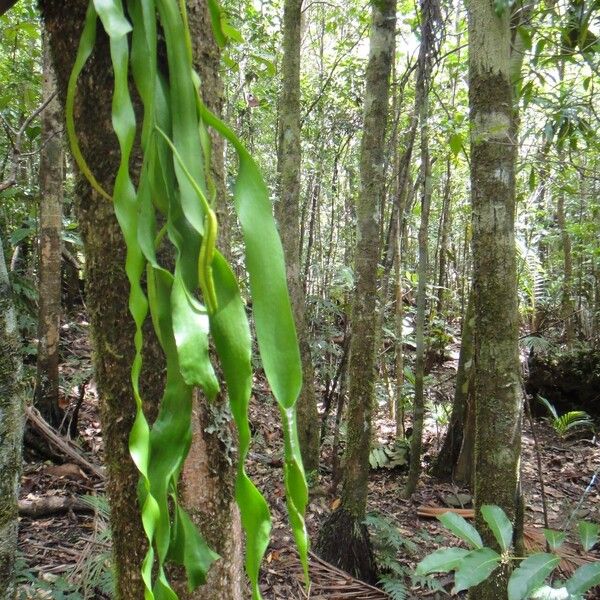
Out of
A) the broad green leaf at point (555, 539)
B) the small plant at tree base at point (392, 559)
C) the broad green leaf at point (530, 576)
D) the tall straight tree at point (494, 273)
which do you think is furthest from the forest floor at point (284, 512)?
the broad green leaf at point (530, 576)

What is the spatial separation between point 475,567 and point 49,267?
411cm

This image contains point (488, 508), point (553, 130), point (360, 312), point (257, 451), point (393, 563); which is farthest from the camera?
point (257, 451)

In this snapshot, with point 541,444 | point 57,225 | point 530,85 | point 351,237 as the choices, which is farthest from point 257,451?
point 351,237

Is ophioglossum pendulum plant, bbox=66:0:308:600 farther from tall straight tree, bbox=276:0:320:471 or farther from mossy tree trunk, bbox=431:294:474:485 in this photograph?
mossy tree trunk, bbox=431:294:474:485

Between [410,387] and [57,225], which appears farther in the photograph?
[410,387]

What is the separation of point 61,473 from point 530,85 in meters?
3.71

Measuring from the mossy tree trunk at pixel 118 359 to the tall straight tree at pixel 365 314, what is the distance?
291 cm

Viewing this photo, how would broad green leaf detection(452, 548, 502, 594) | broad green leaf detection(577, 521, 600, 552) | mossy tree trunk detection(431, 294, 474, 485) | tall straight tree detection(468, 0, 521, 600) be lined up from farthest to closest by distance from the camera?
mossy tree trunk detection(431, 294, 474, 485), tall straight tree detection(468, 0, 521, 600), broad green leaf detection(577, 521, 600, 552), broad green leaf detection(452, 548, 502, 594)

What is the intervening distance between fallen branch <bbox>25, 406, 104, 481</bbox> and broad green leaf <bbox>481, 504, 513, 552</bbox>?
110 inches

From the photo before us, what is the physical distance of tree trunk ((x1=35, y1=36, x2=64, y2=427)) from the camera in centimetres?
455

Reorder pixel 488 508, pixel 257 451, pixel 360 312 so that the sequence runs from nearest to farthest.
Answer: pixel 488 508
pixel 360 312
pixel 257 451

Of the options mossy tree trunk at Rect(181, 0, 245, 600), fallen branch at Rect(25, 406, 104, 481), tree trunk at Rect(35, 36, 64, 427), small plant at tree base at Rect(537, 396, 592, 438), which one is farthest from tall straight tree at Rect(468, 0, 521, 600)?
small plant at tree base at Rect(537, 396, 592, 438)

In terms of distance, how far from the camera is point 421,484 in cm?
511

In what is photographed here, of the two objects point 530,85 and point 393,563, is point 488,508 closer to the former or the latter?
point 393,563
